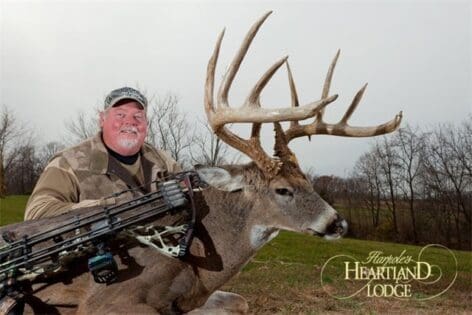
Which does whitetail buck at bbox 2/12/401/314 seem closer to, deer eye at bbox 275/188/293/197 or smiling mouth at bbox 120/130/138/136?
deer eye at bbox 275/188/293/197

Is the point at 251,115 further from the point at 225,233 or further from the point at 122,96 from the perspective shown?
the point at 122,96

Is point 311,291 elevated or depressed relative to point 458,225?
elevated

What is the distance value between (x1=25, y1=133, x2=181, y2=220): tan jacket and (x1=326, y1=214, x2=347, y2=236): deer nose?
1.71 metres

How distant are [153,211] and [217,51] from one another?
158 centimetres

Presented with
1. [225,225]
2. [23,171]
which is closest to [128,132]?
[225,225]

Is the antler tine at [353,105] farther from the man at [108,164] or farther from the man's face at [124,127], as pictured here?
the man's face at [124,127]

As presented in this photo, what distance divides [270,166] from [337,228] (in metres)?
0.82

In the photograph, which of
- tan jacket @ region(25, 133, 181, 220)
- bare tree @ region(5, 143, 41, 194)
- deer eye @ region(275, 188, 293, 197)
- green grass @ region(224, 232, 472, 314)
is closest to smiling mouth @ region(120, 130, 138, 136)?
tan jacket @ region(25, 133, 181, 220)

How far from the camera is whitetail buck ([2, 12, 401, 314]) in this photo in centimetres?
403

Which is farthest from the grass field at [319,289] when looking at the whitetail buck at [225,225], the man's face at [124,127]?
the man's face at [124,127]

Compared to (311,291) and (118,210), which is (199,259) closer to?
(118,210)

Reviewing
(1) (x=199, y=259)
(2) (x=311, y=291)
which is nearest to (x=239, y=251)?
(1) (x=199, y=259)

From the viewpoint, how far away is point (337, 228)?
15.3 feet

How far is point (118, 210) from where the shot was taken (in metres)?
4.00
